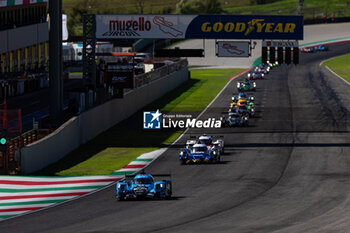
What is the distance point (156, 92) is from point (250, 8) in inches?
4634

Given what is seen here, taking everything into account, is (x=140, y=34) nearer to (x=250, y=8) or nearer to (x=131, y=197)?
(x=131, y=197)

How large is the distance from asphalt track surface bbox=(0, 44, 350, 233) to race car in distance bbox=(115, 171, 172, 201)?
37 centimetres

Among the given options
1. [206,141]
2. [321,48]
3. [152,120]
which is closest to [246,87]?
[152,120]

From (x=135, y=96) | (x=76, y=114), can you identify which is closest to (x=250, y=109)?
(x=135, y=96)

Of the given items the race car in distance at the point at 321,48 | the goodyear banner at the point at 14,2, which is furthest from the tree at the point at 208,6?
the goodyear banner at the point at 14,2

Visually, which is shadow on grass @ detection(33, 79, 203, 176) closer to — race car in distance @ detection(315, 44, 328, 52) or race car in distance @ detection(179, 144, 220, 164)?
race car in distance @ detection(179, 144, 220, 164)

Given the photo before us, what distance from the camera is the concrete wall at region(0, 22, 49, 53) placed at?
285ft

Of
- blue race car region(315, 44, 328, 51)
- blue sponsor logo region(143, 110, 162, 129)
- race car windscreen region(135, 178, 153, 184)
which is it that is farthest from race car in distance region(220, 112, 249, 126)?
blue race car region(315, 44, 328, 51)

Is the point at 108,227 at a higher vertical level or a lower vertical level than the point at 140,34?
lower

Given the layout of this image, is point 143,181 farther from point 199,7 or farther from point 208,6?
point 199,7

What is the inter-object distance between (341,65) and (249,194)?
302 ft

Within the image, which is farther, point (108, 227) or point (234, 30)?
point (234, 30)

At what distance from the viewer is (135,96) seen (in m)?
63.5

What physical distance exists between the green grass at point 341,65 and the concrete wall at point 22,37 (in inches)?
1569
